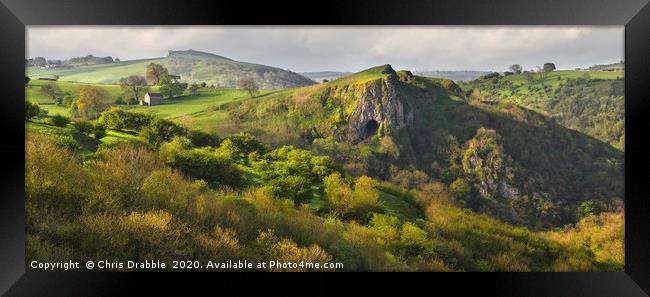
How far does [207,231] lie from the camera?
554 cm

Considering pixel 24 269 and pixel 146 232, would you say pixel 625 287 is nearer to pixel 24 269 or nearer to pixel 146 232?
pixel 146 232

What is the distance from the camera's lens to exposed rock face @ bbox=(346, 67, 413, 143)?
20.6ft

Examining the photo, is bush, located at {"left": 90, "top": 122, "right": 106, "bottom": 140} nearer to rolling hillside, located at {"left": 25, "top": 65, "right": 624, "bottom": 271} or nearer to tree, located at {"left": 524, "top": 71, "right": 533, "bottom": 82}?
rolling hillside, located at {"left": 25, "top": 65, "right": 624, "bottom": 271}

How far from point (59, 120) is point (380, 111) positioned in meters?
4.17

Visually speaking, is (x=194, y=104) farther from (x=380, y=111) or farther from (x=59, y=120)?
(x=380, y=111)

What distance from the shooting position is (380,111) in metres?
6.34

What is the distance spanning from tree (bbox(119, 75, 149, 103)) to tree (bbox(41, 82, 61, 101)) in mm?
774

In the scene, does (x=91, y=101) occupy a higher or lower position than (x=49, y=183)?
higher

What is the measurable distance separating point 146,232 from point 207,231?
702mm

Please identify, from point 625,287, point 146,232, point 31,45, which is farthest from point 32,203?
point 625,287

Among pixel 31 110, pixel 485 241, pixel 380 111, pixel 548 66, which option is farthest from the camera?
pixel 380 111

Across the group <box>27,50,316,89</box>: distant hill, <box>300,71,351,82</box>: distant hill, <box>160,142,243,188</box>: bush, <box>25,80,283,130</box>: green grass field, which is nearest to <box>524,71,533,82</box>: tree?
<box>300,71,351,82</box>: distant hill

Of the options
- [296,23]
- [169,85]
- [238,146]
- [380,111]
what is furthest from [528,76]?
[169,85]

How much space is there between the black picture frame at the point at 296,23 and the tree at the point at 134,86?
1077 millimetres
